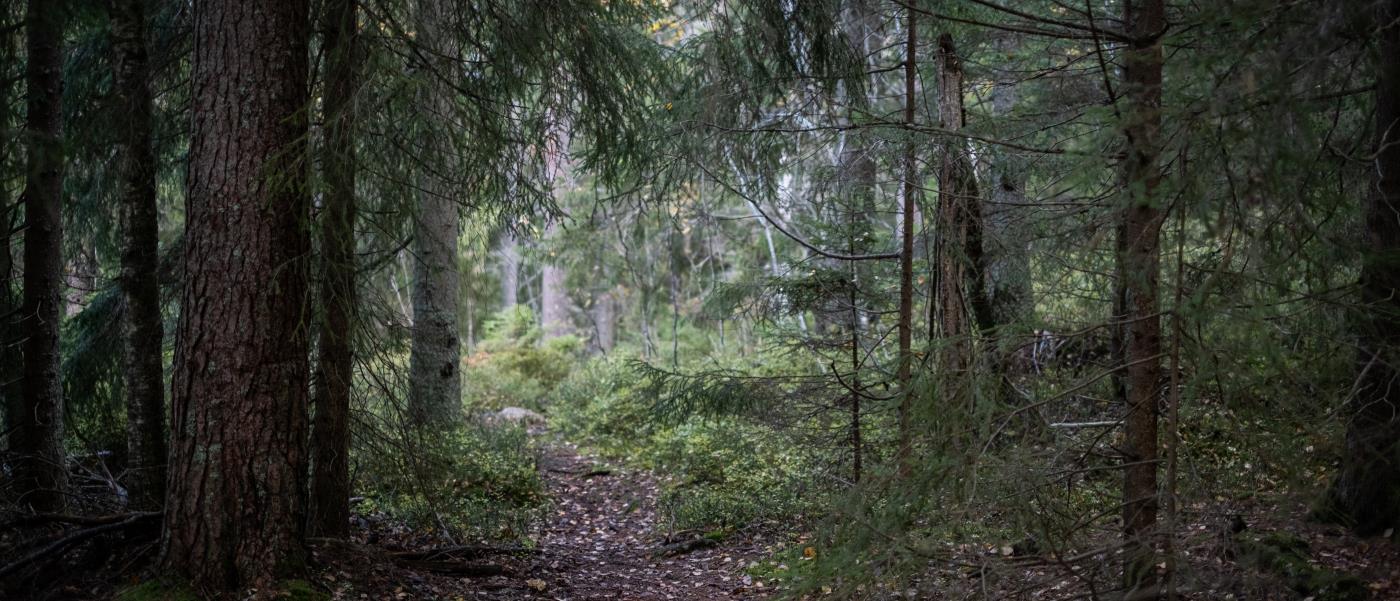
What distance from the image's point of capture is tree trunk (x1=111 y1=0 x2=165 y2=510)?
5812 millimetres

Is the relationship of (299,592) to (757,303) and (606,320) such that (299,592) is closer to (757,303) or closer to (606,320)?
(757,303)

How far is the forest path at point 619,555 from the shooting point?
Result: 22.5 feet

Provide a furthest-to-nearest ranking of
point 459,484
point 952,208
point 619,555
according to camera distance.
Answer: point 459,484 < point 619,555 < point 952,208

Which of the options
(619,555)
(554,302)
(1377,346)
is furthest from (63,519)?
(554,302)

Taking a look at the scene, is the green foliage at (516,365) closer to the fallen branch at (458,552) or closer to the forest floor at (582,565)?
the forest floor at (582,565)

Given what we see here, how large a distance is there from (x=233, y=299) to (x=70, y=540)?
5.85 feet

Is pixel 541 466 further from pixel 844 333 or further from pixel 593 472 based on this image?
pixel 844 333

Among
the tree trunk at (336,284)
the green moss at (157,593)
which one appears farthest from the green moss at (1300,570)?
the green moss at (157,593)

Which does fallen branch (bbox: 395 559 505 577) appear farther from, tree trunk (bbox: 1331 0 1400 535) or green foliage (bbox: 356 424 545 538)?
tree trunk (bbox: 1331 0 1400 535)

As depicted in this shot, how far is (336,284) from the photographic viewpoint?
539cm

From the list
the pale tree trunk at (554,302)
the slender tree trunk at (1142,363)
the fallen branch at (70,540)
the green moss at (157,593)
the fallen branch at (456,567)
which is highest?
the pale tree trunk at (554,302)

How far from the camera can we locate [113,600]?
15.9ft

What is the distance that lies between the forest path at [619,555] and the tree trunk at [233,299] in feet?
7.52

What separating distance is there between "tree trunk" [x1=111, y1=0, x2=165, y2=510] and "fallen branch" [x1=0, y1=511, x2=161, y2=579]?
68 centimetres
